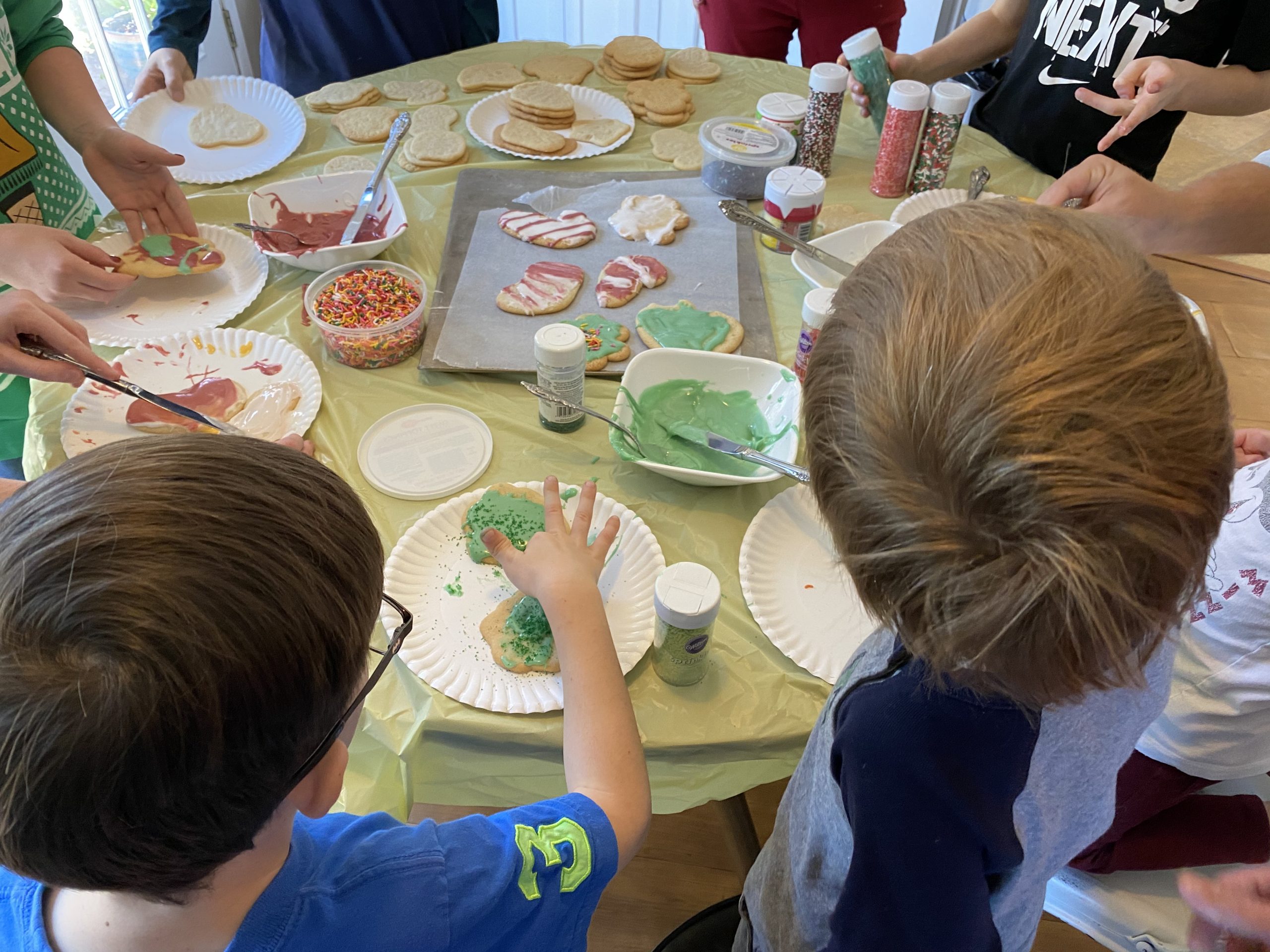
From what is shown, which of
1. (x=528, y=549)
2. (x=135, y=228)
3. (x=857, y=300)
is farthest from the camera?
(x=135, y=228)

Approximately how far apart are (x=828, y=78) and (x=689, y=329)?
634mm

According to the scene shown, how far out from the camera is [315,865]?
0.64 metres

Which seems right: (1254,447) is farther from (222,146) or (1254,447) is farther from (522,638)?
(222,146)

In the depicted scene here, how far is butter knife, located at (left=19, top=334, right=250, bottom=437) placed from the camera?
3.25 ft

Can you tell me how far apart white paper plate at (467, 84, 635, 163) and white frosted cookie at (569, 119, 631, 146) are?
1cm

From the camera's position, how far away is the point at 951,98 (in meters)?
1.49

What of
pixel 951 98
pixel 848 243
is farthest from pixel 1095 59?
pixel 848 243

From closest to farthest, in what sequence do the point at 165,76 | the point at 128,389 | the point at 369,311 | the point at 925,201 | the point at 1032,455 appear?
1. the point at 1032,455
2. the point at 128,389
3. the point at 369,311
4. the point at 925,201
5. the point at 165,76

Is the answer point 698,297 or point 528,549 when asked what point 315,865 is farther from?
point 698,297

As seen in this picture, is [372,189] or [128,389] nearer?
[128,389]

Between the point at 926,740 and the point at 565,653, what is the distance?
1.29 ft

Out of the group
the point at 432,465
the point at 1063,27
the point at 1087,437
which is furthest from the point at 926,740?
the point at 1063,27

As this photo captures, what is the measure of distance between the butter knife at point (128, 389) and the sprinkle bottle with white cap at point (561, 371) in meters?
0.39

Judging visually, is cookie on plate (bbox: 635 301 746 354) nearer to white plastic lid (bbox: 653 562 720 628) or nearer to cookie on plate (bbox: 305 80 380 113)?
white plastic lid (bbox: 653 562 720 628)
